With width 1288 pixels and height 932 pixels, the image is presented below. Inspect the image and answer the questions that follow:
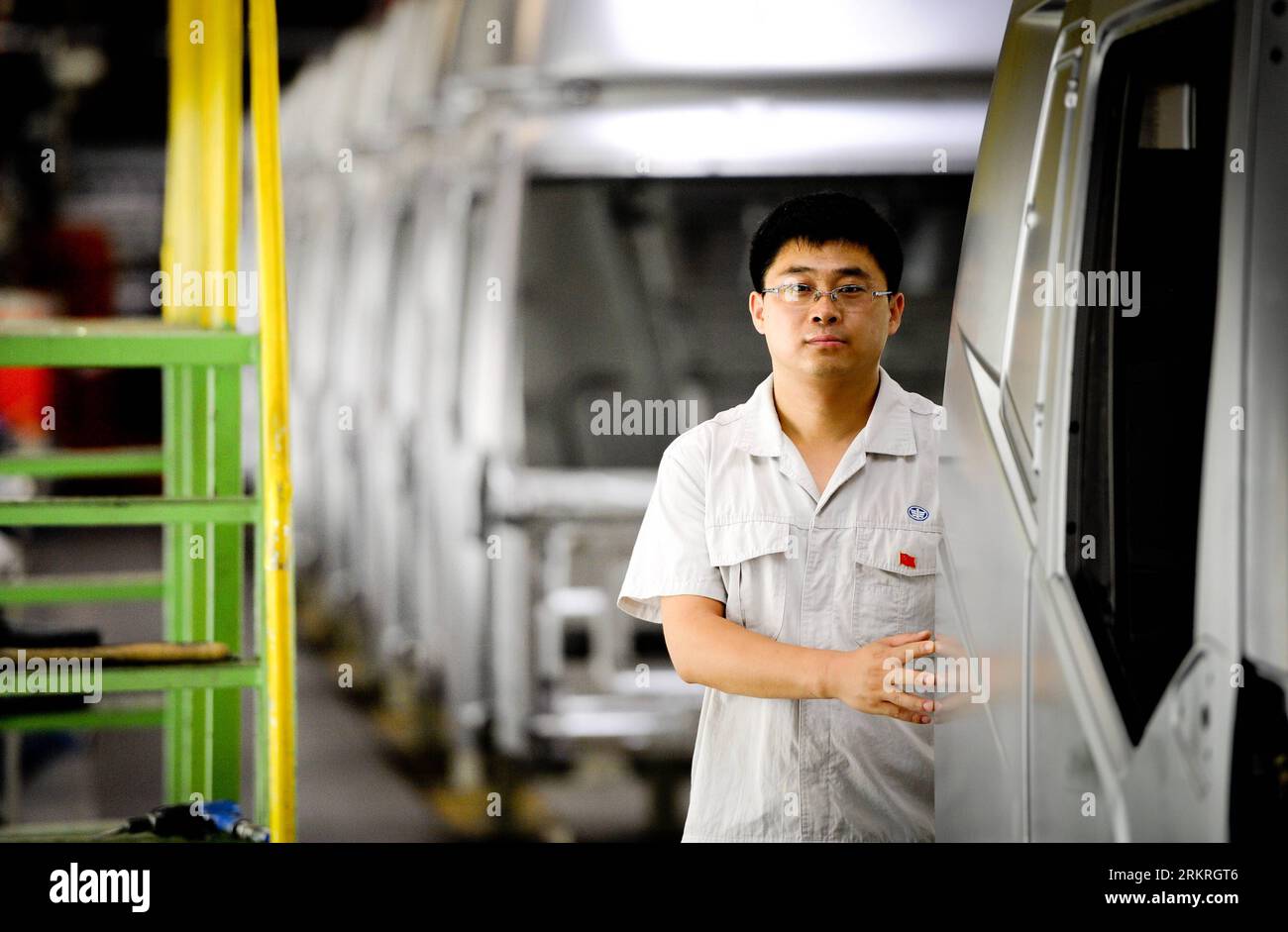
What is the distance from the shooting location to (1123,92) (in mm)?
2279

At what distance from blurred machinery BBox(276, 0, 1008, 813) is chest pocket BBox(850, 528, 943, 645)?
187 cm

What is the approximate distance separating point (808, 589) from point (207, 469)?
1480 mm

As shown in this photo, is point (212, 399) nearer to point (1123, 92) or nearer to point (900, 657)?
point (900, 657)

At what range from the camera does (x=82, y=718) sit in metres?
3.80

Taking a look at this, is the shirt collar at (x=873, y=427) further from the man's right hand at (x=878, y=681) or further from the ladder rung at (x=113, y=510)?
the ladder rung at (x=113, y=510)

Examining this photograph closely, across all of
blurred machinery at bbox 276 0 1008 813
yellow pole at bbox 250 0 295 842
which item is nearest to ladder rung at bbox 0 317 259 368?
yellow pole at bbox 250 0 295 842

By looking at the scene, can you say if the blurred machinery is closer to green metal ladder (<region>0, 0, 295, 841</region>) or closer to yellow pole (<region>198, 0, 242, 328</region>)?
green metal ladder (<region>0, 0, 295, 841</region>)

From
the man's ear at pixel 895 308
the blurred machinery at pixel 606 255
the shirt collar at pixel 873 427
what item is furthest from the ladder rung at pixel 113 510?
the blurred machinery at pixel 606 255

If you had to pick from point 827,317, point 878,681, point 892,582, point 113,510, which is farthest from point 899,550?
point 113,510

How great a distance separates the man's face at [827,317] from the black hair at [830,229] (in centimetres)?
1

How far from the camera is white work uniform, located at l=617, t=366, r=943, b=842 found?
2.53 m

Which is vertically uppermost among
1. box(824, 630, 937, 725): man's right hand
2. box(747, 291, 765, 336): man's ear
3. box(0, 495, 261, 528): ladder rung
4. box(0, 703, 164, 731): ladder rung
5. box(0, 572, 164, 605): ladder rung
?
box(747, 291, 765, 336): man's ear

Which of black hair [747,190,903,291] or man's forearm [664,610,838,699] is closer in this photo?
man's forearm [664,610,838,699]
